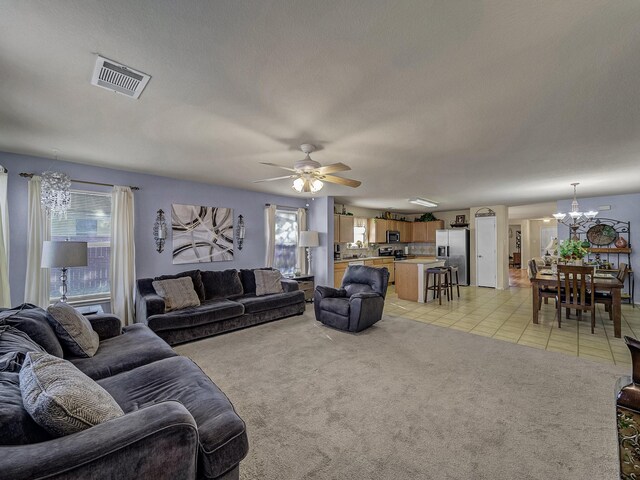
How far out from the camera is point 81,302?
12.5 ft

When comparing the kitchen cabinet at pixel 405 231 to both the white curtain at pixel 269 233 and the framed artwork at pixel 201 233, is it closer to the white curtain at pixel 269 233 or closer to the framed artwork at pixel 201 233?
the white curtain at pixel 269 233

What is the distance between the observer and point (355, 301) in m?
4.03

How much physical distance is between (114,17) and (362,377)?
10.3 feet

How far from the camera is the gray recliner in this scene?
13.2 feet

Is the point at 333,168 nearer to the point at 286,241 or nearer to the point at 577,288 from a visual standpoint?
the point at 286,241

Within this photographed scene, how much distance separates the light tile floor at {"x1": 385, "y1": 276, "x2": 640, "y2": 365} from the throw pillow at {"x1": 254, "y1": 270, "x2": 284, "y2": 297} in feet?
7.07

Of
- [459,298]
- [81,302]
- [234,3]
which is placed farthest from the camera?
[459,298]

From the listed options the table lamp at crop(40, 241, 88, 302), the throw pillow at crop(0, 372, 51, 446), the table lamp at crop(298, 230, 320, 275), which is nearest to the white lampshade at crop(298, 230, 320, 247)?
the table lamp at crop(298, 230, 320, 275)

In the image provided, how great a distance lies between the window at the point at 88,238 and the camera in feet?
12.1

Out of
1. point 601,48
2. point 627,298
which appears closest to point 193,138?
point 601,48

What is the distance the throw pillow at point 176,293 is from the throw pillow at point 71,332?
147 centimetres

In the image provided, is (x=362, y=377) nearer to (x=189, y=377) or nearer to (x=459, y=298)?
(x=189, y=377)

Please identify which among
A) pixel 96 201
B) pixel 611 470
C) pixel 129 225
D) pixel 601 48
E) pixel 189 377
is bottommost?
pixel 611 470

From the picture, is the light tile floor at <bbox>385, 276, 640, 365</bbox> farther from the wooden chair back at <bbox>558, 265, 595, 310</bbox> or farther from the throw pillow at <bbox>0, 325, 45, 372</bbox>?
the throw pillow at <bbox>0, 325, 45, 372</bbox>
